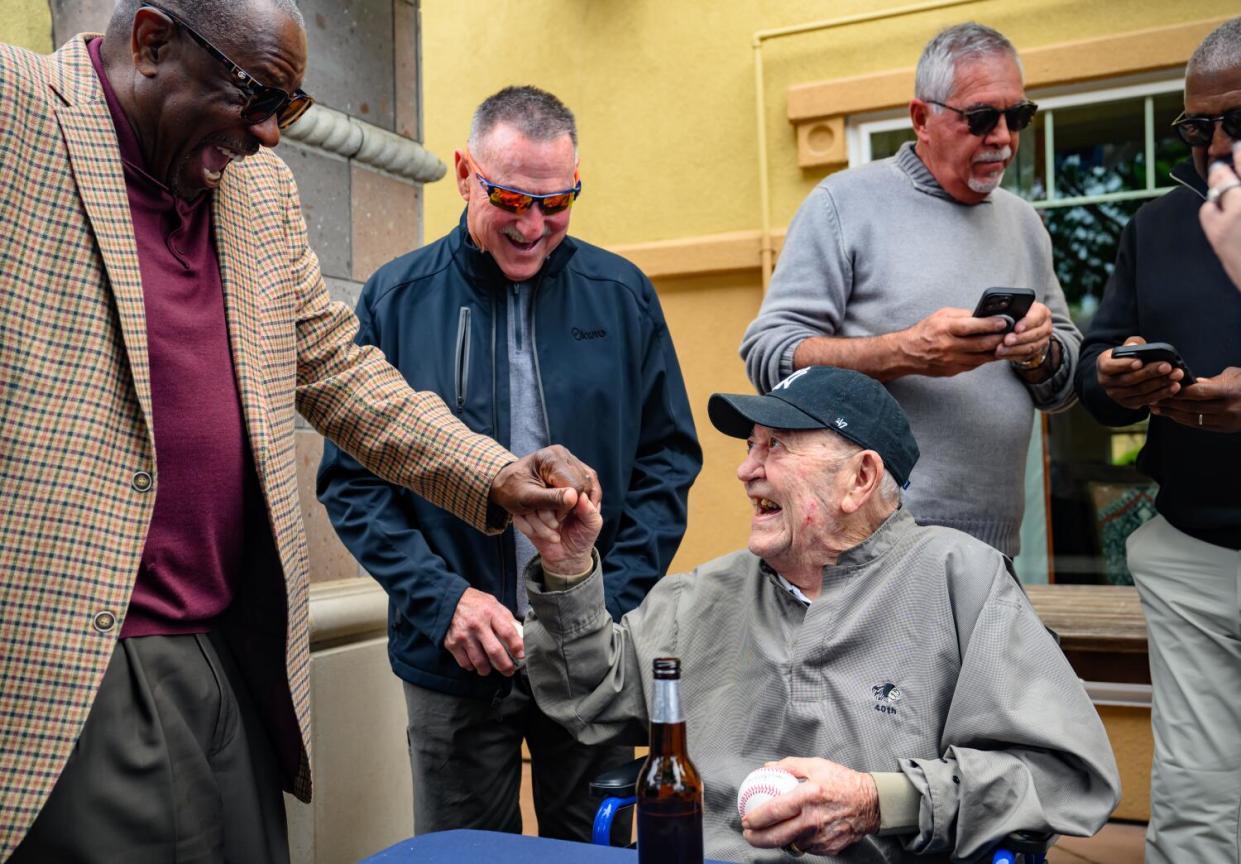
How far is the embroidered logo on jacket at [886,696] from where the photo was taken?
2268 millimetres

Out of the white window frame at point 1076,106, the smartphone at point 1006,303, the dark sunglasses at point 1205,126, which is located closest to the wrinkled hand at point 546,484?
the smartphone at point 1006,303

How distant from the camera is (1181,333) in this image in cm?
316

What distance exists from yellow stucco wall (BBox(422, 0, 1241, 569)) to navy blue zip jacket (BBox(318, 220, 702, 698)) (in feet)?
11.2

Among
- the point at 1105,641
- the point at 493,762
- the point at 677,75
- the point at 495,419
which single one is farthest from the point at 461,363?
the point at 677,75

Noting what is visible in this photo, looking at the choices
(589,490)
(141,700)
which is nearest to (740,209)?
(589,490)

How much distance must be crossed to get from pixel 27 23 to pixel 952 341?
8.08 feet

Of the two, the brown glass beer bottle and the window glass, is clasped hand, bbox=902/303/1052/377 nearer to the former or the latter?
the brown glass beer bottle

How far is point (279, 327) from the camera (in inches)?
87.7

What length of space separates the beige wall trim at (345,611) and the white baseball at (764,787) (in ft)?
5.89

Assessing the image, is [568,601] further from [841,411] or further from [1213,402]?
[1213,402]

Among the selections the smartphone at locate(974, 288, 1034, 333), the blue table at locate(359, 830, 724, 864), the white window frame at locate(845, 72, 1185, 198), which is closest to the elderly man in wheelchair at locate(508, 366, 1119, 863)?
the blue table at locate(359, 830, 724, 864)

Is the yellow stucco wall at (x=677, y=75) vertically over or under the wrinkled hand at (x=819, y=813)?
over

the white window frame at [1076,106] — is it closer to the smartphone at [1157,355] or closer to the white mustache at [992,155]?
the white mustache at [992,155]

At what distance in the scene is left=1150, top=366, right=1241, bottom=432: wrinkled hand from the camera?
2840mm
